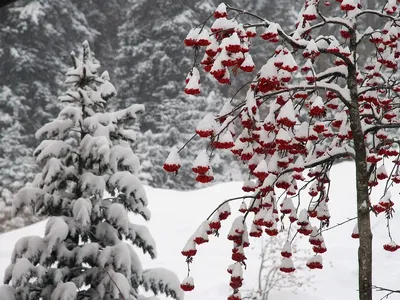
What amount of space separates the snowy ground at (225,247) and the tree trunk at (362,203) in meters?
6.82

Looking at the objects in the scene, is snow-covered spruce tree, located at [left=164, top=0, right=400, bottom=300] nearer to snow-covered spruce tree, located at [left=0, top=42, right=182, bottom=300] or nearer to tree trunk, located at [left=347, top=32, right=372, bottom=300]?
tree trunk, located at [left=347, top=32, right=372, bottom=300]

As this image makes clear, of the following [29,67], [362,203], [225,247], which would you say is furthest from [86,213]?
[29,67]

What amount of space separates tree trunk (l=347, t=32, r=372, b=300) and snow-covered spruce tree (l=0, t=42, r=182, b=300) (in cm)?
286

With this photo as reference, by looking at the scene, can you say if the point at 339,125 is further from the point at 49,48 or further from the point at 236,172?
the point at 49,48

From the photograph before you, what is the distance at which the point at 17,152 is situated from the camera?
69.3 ft

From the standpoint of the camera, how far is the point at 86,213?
5.62 meters

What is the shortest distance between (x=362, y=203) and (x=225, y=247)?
9.62 meters

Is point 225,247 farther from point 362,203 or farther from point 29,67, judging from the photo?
point 29,67

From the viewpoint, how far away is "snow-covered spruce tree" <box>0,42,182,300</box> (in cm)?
558

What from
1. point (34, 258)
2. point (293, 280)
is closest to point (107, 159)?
point (34, 258)

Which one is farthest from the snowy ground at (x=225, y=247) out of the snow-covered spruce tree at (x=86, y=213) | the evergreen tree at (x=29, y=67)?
the evergreen tree at (x=29, y=67)

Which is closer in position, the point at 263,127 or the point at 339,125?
the point at 263,127

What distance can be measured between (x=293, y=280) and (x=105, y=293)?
5577 millimetres

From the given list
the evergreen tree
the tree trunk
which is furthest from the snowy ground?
the evergreen tree
